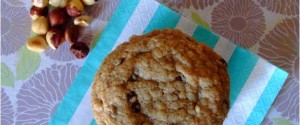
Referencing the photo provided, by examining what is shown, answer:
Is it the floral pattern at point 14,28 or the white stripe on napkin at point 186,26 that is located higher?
the white stripe on napkin at point 186,26

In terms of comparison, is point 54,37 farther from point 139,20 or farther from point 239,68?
point 239,68

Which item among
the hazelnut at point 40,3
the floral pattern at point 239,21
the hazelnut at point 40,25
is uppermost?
the floral pattern at point 239,21

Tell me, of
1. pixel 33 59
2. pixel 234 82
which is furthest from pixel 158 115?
pixel 33 59

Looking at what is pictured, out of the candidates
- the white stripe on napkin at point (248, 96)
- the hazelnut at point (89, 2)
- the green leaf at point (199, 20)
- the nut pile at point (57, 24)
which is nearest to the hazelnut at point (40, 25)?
the nut pile at point (57, 24)

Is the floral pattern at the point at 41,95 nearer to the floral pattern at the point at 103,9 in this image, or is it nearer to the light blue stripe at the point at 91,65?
the light blue stripe at the point at 91,65

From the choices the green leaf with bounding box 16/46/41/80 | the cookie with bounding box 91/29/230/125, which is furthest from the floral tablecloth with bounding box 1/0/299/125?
the cookie with bounding box 91/29/230/125

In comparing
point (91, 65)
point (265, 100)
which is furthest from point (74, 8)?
point (265, 100)

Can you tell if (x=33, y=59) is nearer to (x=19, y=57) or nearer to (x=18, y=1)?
(x=19, y=57)

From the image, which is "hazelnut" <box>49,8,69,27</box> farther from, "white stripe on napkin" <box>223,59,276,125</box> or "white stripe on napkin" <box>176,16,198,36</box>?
"white stripe on napkin" <box>223,59,276,125</box>
